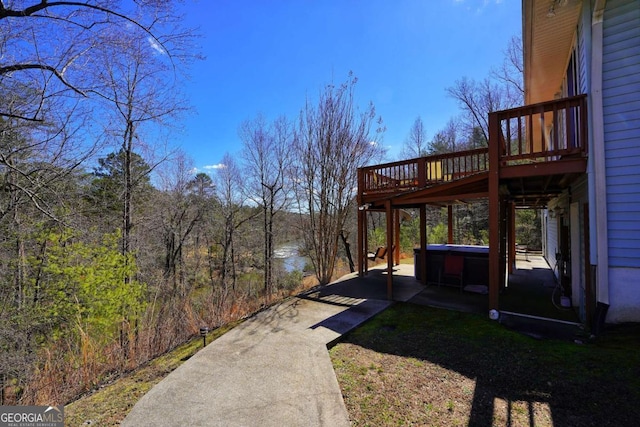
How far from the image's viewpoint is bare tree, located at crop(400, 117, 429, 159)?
21.9 metres

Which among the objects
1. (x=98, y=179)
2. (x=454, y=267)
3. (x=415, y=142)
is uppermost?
(x=415, y=142)

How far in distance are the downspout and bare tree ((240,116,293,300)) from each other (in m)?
8.00

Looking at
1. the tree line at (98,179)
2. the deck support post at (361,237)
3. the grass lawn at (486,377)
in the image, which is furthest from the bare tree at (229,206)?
the grass lawn at (486,377)

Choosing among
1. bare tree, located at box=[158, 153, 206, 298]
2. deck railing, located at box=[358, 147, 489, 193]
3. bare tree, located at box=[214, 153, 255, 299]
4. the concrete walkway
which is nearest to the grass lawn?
the concrete walkway

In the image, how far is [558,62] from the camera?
21.6 ft

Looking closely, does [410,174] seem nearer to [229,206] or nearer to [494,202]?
[494,202]

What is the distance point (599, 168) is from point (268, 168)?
10881 mm

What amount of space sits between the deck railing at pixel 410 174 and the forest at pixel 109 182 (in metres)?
0.66

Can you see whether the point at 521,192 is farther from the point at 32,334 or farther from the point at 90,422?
the point at 32,334

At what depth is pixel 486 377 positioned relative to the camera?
3186 mm

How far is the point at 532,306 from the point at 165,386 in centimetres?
639

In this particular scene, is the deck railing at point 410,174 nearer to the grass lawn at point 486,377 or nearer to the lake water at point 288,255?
the grass lawn at point 486,377

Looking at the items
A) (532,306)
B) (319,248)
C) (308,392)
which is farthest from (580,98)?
(319,248)

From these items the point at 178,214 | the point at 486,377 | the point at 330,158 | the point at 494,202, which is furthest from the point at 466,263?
the point at 178,214
